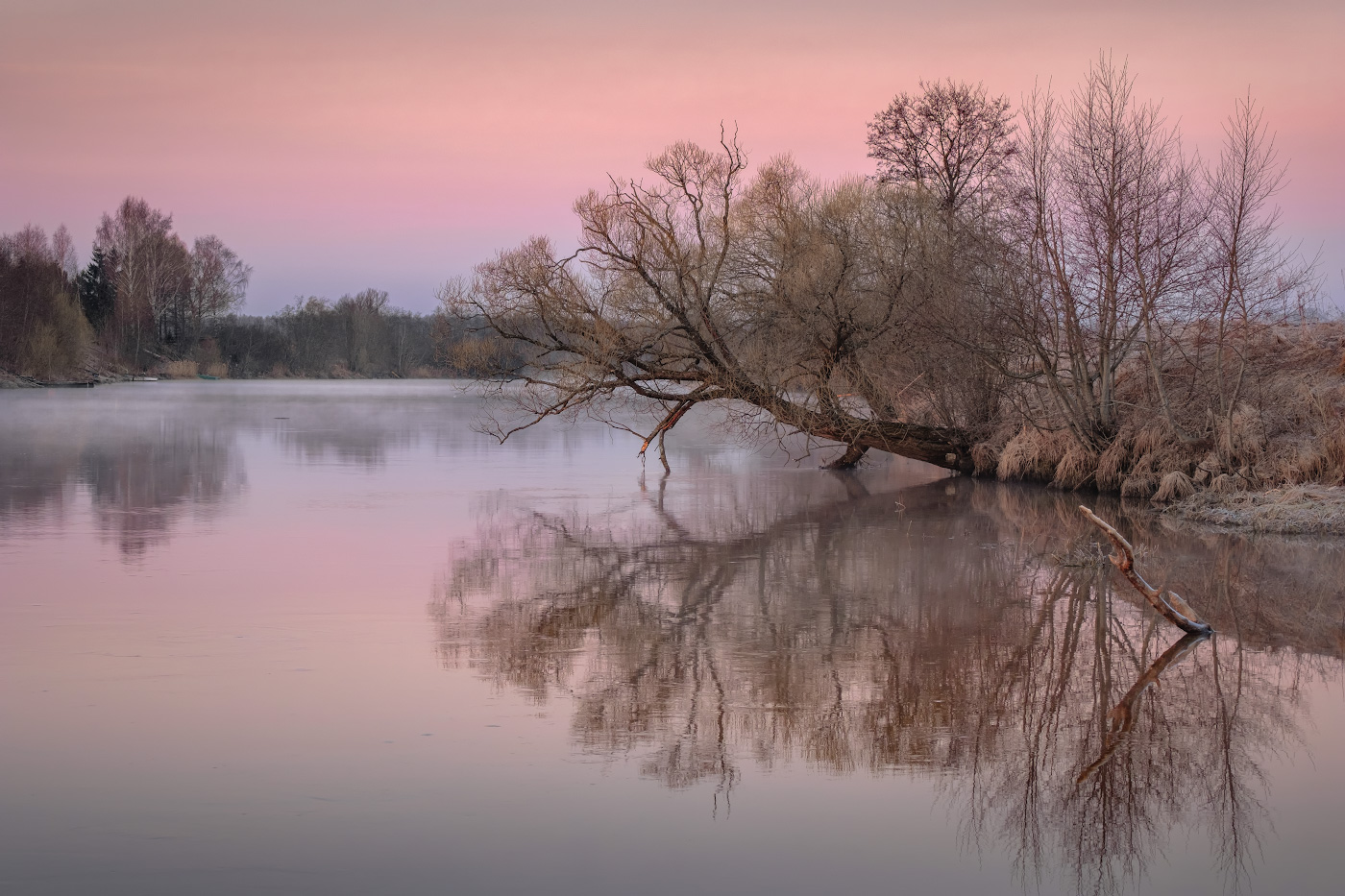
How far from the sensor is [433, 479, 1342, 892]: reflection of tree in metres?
5.42

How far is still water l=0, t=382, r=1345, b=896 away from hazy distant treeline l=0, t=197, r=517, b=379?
5465cm

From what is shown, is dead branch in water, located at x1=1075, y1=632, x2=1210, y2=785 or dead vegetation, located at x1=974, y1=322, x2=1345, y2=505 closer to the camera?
dead branch in water, located at x1=1075, y1=632, x2=1210, y2=785

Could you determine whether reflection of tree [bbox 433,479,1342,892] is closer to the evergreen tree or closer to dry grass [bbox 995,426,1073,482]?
dry grass [bbox 995,426,1073,482]

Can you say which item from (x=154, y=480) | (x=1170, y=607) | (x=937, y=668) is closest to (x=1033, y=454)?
(x=1170, y=607)

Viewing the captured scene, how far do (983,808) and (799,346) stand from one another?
51.7 ft

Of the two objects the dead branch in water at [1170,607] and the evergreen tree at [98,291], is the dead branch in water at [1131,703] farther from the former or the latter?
the evergreen tree at [98,291]

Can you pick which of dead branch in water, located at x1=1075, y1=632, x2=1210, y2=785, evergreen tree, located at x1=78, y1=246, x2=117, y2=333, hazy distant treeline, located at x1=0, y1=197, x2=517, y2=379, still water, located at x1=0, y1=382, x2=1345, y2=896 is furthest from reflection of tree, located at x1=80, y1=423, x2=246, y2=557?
evergreen tree, located at x1=78, y1=246, x2=117, y2=333

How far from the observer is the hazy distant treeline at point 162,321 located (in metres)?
66.0

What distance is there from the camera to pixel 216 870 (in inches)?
175

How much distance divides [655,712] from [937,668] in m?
1.98

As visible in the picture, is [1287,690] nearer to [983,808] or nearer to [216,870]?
[983,808]

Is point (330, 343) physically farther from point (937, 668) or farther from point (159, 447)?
point (937, 668)

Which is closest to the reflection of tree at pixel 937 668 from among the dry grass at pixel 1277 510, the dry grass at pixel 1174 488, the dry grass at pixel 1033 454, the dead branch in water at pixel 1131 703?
the dead branch in water at pixel 1131 703

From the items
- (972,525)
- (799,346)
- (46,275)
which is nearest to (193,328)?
(46,275)
